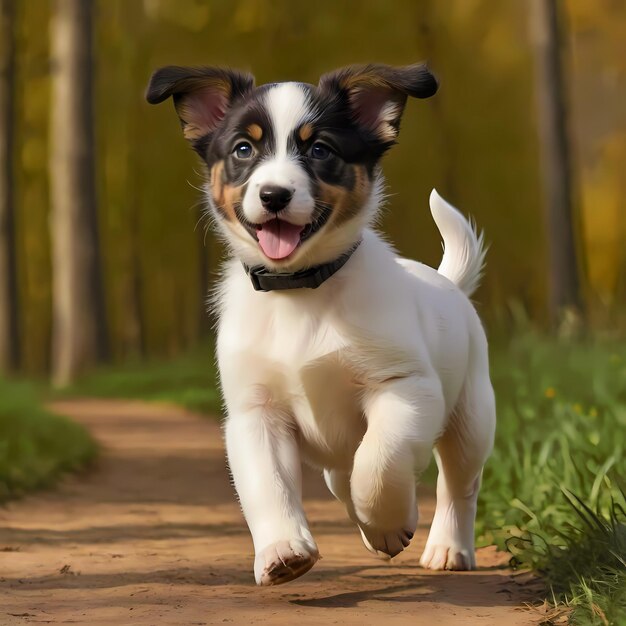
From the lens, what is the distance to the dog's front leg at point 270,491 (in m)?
3.90

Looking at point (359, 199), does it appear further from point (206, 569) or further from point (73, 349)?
point (73, 349)

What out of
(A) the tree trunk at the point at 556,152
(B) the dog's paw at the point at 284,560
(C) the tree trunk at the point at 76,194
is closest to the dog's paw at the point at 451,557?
(B) the dog's paw at the point at 284,560

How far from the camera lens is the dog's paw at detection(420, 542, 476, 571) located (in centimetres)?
490

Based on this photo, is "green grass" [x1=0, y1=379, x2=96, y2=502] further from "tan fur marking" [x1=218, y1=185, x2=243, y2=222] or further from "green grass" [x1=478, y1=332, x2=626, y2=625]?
"tan fur marking" [x1=218, y1=185, x2=243, y2=222]

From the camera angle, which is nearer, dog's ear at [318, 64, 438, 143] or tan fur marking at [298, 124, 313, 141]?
tan fur marking at [298, 124, 313, 141]

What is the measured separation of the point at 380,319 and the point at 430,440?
1.52ft

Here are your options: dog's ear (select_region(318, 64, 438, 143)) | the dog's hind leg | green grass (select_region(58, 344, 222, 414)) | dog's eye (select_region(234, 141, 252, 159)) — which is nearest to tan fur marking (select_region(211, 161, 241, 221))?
dog's eye (select_region(234, 141, 252, 159))

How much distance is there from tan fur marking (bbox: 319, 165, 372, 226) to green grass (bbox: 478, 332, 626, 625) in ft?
4.36

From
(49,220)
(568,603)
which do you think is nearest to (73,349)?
(49,220)

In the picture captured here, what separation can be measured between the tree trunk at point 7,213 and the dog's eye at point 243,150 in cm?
1739

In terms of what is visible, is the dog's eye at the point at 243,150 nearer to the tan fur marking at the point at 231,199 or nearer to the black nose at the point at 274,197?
the tan fur marking at the point at 231,199

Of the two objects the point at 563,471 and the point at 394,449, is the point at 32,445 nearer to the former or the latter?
the point at 563,471

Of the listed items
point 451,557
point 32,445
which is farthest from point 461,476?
point 32,445

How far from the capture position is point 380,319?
4.21m
